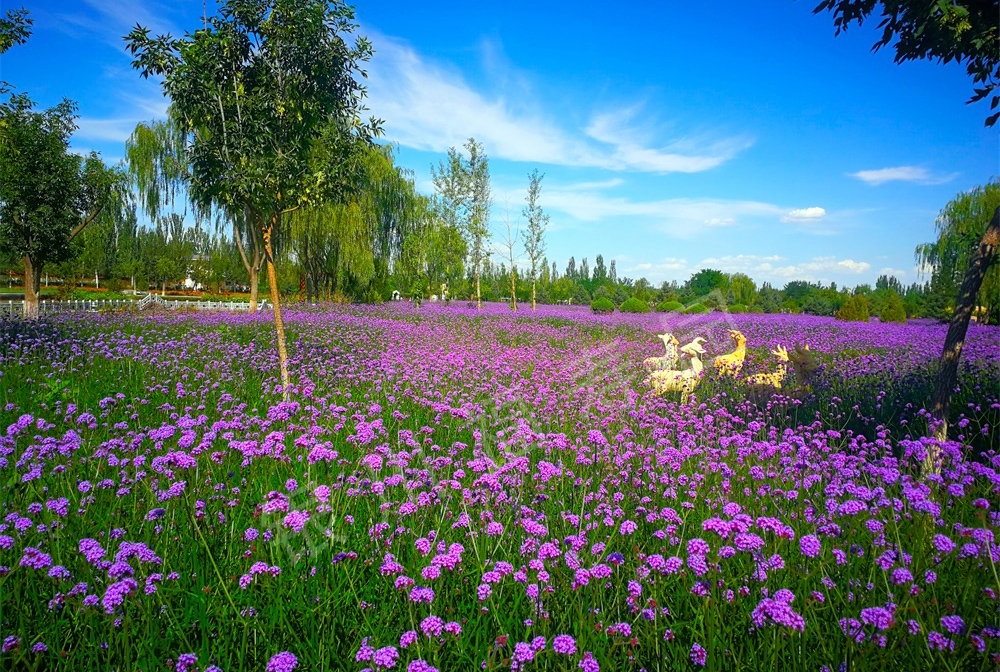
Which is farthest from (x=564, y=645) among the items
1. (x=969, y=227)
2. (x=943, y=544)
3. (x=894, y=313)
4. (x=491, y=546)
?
(x=894, y=313)

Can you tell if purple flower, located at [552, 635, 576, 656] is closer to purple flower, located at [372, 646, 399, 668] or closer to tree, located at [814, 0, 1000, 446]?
purple flower, located at [372, 646, 399, 668]

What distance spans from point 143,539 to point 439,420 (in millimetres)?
3077

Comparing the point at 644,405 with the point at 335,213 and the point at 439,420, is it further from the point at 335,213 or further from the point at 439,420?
the point at 335,213

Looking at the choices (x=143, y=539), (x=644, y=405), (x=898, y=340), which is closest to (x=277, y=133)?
(x=143, y=539)

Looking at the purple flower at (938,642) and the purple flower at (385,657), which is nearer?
the purple flower at (385,657)

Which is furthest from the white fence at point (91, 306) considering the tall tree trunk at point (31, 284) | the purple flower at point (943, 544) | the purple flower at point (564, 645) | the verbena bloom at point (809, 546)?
the purple flower at point (943, 544)

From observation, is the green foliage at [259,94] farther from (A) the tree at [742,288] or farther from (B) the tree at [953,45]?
(A) the tree at [742,288]

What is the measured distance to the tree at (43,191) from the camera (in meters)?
15.8

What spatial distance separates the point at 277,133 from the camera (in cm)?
661

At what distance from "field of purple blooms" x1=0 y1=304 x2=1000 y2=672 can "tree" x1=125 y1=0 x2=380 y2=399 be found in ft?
8.63

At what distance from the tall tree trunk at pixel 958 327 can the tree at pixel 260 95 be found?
6539 mm

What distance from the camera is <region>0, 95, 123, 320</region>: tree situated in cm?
1582

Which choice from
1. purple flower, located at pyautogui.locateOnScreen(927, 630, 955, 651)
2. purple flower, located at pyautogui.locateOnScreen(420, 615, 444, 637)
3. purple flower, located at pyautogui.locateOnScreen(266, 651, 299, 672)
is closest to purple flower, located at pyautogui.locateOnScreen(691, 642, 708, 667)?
purple flower, located at pyautogui.locateOnScreen(927, 630, 955, 651)

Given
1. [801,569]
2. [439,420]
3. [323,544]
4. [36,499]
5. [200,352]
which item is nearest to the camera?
[801,569]
